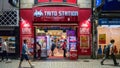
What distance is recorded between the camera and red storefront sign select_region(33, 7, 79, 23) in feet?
89.1

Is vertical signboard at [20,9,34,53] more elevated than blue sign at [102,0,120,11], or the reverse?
blue sign at [102,0,120,11]

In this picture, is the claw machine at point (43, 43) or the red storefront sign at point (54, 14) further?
the claw machine at point (43, 43)

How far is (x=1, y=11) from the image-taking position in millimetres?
27359

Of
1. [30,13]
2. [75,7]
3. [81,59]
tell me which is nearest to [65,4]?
[75,7]

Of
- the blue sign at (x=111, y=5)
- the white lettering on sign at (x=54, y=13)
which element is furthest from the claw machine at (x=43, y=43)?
the blue sign at (x=111, y=5)

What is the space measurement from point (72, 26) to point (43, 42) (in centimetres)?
280

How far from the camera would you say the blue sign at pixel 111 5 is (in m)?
26.8

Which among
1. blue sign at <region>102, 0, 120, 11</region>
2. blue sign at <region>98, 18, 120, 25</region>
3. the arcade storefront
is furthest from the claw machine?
blue sign at <region>102, 0, 120, 11</region>

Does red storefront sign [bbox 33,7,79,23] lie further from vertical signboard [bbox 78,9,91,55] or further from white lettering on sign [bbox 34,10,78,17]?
vertical signboard [bbox 78,9,91,55]

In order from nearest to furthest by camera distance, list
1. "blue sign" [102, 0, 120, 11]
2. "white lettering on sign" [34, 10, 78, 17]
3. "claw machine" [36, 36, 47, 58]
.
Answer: "blue sign" [102, 0, 120, 11], "white lettering on sign" [34, 10, 78, 17], "claw machine" [36, 36, 47, 58]

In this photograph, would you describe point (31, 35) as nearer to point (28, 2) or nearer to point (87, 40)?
point (28, 2)

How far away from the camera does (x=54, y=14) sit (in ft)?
89.1

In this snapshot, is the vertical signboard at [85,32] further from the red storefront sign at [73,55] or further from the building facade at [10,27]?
the building facade at [10,27]

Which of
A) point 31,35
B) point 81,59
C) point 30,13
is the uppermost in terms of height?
point 30,13
